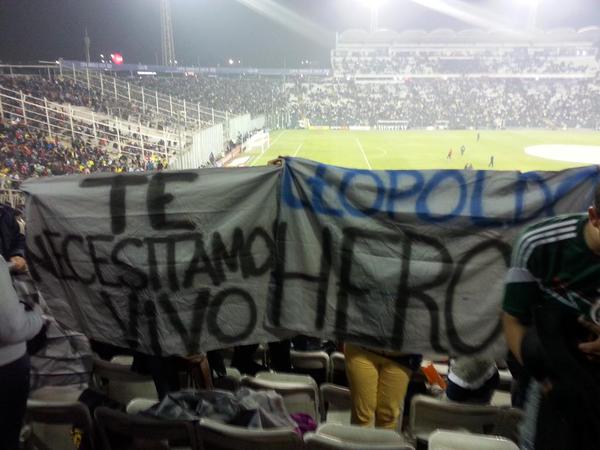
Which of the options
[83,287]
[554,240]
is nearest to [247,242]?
[83,287]

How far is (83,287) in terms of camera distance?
10.00 feet

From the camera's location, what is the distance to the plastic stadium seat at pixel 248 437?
2.04 metres

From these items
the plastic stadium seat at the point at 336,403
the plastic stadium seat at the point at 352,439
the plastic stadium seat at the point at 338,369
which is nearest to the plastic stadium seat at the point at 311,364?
the plastic stadium seat at the point at 338,369

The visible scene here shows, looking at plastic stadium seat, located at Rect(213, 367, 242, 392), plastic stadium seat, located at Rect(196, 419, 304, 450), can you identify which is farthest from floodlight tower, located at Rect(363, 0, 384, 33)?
plastic stadium seat, located at Rect(196, 419, 304, 450)

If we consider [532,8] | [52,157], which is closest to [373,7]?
[532,8]

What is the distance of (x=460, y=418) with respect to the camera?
2.42 meters

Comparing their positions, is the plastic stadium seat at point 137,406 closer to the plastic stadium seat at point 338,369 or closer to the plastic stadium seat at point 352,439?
the plastic stadium seat at point 352,439

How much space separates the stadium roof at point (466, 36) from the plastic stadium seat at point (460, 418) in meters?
55.6

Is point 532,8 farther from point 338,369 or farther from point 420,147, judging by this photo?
point 338,369

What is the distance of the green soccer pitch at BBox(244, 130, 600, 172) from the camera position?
25106mm

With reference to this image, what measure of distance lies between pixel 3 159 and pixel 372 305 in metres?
17.3

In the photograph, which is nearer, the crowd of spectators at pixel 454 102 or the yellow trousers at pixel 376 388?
the yellow trousers at pixel 376 388

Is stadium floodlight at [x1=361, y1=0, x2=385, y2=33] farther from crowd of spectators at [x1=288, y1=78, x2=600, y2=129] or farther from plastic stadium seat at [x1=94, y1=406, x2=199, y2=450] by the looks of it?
plastic stadium seat at [x1=94, y1=406, x2=199, y2=450]

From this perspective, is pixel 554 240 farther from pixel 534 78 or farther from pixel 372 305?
pixel 534 78
